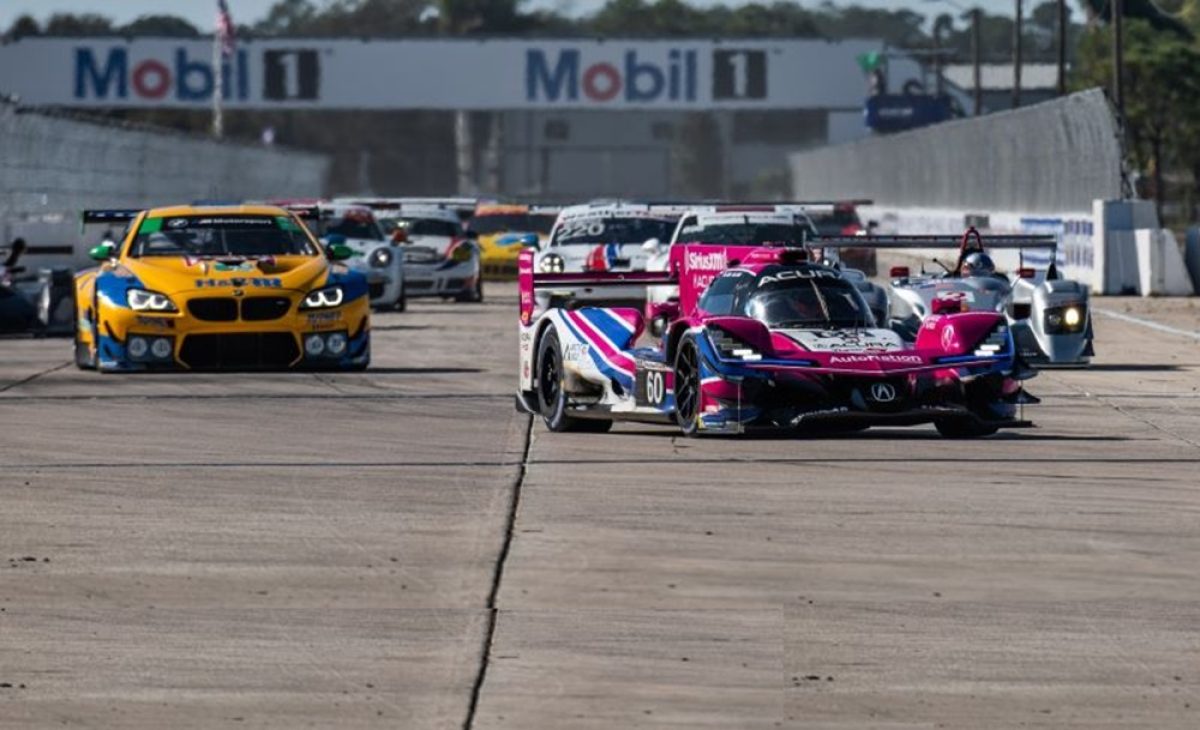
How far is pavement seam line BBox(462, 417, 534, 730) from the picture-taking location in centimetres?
866

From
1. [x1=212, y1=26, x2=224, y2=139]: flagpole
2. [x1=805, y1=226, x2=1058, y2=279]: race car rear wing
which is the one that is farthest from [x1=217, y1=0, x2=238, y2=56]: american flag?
[x1=805, y1=226, x2=1058, y2=279]: race car rear wing

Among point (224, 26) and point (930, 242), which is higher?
point (224, 26)

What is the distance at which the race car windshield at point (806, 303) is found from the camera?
16953 mm

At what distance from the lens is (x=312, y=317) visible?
74.8 ft

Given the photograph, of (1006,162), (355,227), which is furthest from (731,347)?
(1006,162)

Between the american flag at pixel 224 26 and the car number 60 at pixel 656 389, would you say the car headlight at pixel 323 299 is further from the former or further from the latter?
the american flag at pixel 224 26

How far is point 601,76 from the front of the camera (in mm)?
96062

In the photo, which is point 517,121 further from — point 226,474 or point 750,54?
point 226,474

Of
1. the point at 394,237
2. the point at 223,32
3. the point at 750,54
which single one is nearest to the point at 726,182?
the point at 750,54

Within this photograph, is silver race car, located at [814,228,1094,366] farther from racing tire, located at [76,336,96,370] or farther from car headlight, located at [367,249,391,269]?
car headlight, located at [367,249,391,269]

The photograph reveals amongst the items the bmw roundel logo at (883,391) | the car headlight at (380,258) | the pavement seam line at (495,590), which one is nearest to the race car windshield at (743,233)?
the car headlight at (380,258)

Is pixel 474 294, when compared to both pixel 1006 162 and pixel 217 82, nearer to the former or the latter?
pixel 1006 162

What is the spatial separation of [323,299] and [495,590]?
40.3 feet

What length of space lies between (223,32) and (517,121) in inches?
2430
